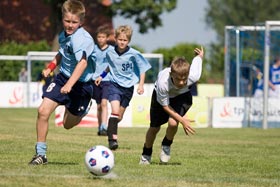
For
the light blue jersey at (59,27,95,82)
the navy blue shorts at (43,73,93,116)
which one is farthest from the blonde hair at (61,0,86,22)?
the navy blue shorts at (43,73,93,116)

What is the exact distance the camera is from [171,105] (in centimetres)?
1211

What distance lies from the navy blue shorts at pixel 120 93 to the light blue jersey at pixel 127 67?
7cm

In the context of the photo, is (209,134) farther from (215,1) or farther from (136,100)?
(215,1)

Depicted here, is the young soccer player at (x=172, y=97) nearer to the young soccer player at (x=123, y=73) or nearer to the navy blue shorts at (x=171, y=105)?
→ the navy blue shorts at (x=171, y=105)

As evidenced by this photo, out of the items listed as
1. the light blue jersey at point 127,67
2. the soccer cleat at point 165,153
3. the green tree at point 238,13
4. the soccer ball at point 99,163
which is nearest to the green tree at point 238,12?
the green tree at point 238,13

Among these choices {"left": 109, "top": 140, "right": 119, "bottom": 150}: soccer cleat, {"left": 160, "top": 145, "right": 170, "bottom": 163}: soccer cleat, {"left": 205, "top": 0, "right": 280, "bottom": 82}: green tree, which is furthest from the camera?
{"left": 205, "top": 0, "right": 280, "bottom": 82}: green tree

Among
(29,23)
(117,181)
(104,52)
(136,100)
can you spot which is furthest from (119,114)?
(29,23)

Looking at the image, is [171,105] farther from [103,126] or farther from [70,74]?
[103,126]

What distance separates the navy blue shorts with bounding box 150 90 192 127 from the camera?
1213 centimetres

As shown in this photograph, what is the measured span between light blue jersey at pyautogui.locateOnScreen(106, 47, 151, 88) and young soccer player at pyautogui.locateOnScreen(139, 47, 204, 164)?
134 inches

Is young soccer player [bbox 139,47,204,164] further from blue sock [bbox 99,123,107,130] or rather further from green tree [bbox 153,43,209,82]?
green tree [bbox 153,43,209,82]

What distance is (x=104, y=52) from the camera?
1748cm

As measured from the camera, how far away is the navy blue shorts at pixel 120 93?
613 inches

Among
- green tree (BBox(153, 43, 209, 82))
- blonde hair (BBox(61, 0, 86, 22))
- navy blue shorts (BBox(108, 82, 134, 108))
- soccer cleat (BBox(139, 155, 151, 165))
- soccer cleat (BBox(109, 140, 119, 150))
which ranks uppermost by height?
blonde hair (BBox(61, 0, 86, 22))
